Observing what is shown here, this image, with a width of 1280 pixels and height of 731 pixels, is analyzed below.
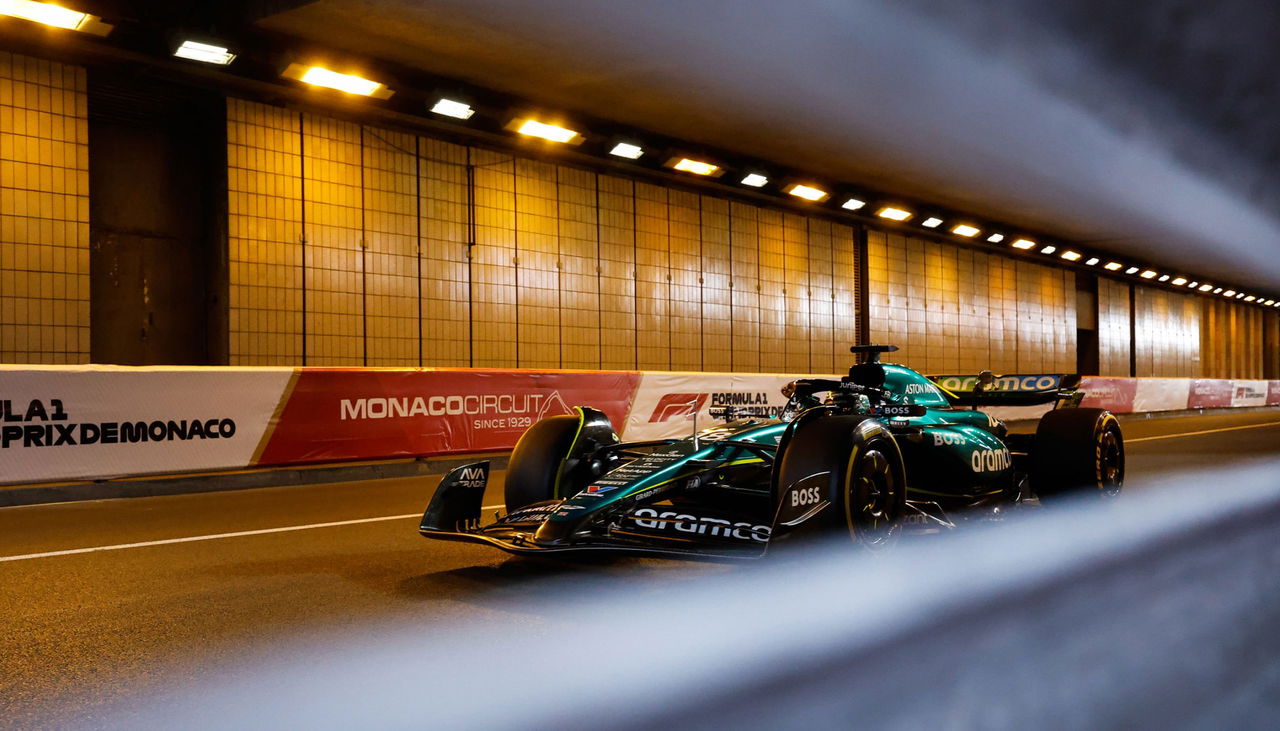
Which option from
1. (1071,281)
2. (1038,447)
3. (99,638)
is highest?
(1071,281)

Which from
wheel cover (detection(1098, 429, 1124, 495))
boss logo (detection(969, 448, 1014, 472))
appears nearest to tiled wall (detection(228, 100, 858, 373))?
boss logo (detection(969, 448, 1014, 472))

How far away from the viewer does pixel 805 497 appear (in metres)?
4.81

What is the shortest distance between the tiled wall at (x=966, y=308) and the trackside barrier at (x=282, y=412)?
11.2 m

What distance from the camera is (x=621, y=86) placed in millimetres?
14727

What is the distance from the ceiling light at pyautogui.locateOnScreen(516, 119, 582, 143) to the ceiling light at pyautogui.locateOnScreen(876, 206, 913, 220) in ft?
29.9

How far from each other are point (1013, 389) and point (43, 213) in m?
10.6

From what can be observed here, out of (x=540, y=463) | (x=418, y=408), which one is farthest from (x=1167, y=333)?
(x=540, y=463)

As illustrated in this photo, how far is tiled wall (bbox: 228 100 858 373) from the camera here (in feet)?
44.9

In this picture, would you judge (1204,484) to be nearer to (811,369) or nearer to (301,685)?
(301,685)

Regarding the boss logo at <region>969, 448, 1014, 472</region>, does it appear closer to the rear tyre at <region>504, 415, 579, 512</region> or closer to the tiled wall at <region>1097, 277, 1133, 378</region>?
the rear tyre at <region>504, 415, 579, 512</region>

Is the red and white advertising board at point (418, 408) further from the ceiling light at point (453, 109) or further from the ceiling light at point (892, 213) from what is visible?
the ceiling light at point (892, 213)

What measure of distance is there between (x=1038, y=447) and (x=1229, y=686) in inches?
185

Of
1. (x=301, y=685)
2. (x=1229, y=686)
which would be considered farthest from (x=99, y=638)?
(x=1229, y=686)

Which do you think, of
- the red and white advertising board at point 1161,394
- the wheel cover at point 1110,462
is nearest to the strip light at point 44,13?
the wheel cover at point 1110,462
